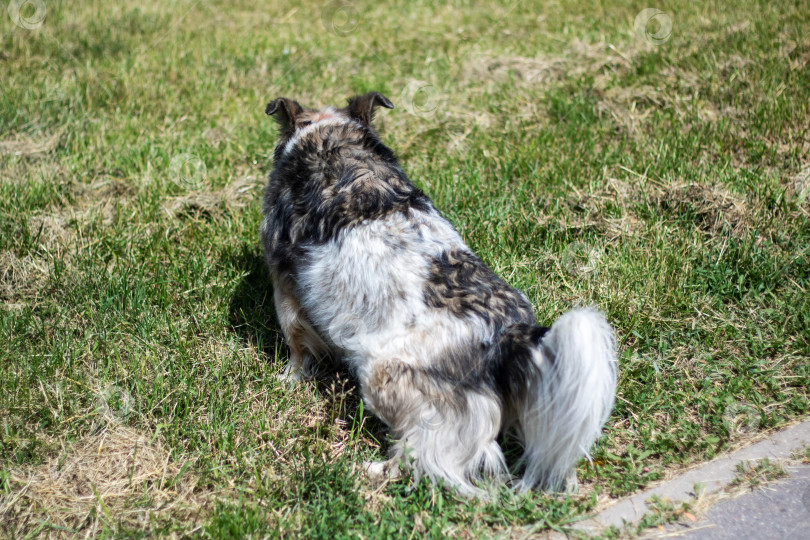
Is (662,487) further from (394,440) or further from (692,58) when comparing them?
(692,58)

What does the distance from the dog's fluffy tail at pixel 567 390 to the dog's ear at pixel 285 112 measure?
2.11 metres

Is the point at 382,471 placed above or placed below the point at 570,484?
below

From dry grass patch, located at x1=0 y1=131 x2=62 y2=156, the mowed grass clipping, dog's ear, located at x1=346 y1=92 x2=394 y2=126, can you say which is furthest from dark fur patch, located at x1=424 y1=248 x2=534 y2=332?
dry grass patch, located at x1=0 y1=131 x2=62 y2=156

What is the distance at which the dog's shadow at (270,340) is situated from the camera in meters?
3.38

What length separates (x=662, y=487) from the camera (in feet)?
9.67

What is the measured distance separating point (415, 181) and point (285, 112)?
4.73 ft

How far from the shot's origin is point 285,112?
3.91 m

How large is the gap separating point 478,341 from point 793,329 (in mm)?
2062

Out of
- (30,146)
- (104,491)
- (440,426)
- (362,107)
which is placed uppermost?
(362,107)

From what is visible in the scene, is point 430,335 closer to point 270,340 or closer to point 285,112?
point 270,340

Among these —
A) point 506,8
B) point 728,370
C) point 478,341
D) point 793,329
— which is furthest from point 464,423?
point 506,8

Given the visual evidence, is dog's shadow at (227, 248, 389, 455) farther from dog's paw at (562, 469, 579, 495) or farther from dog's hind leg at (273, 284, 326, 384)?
dog's paw at (562, 469, 579, 495)

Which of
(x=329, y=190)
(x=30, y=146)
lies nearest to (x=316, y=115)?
(x=329, y=190)

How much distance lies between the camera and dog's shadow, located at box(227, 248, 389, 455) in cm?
338
